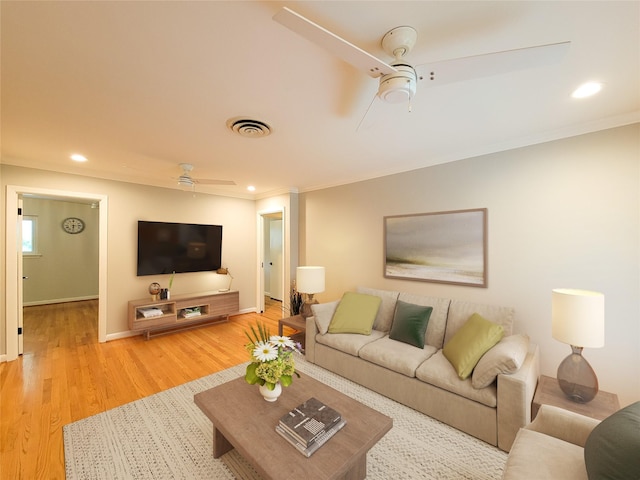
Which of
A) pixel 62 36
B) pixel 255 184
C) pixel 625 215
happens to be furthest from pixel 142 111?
pixel 625 215

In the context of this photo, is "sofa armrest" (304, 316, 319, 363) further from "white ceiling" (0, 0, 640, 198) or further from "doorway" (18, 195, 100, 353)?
"doorway" (18, 195, 100, 353)

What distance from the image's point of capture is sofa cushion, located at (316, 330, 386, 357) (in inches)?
105

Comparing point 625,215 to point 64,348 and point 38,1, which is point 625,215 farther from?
point 64,348

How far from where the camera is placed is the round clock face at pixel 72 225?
5995 millimetres

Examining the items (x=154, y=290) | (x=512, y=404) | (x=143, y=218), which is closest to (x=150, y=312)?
(x=154, y=290)

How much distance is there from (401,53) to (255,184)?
342cm

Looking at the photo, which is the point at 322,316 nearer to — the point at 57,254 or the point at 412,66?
the point at 412,66

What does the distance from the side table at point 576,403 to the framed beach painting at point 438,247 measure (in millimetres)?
1012

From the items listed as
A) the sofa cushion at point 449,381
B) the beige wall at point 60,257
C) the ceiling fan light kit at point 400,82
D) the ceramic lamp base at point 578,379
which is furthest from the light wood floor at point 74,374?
the ceramic lamp base at point 578,379

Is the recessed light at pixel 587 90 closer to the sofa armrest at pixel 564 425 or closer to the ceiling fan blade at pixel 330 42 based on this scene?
the ceiling fan blade at pixel 330 42

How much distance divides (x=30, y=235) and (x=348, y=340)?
7313 mm

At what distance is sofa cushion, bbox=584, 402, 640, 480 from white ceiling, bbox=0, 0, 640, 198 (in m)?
1.72

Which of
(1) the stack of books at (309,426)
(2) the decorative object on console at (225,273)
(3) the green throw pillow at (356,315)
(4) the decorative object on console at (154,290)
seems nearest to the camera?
(1) the stack of books at (309,426)

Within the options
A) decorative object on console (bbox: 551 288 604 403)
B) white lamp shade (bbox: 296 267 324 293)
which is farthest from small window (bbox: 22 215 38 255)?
decorative object on console (bbox: 551 288 604 403)
